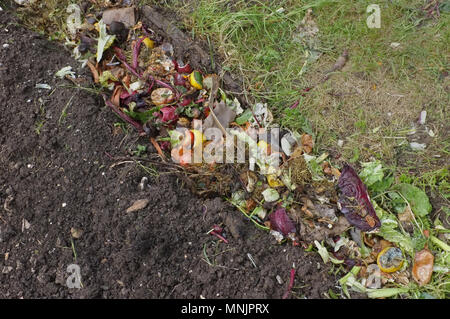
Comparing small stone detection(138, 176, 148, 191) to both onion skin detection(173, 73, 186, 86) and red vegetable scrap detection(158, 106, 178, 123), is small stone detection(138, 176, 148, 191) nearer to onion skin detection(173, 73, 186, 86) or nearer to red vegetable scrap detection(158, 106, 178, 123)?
red vegetable scrap detection(158, 106, 178, 123)

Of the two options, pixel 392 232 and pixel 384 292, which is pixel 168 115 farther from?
pixel 384 292

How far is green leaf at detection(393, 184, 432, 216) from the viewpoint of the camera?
3023 millimetres

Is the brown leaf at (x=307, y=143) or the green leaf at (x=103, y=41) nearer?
the brown leaf at (x=307, y=143)

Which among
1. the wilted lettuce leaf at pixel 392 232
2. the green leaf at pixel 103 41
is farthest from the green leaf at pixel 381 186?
the green leaf at pixel 103 41

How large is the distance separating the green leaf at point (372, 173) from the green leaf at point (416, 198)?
15cm

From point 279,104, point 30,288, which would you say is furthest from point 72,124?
point 279,104

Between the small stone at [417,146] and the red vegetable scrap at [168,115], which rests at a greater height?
the red vegetable scrap at [168,115]

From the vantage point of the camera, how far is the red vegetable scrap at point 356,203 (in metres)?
2.92

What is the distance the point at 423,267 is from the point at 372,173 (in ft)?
2.33

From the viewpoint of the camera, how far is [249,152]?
3.18m

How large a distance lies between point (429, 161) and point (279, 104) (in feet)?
3.95

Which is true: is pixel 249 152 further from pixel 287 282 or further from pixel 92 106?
pixel 92 106

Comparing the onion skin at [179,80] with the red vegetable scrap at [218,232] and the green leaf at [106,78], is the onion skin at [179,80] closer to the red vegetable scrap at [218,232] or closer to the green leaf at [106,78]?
the green leaf at [106,78]

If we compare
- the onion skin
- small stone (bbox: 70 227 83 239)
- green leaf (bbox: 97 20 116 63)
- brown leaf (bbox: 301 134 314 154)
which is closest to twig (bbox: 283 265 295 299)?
brown leaf (bbox: 301 134 314 154)
